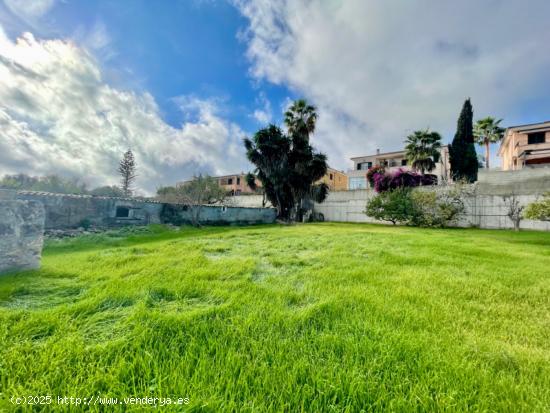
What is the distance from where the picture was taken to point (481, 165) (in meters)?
27.5

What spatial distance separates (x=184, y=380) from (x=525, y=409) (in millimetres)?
1731

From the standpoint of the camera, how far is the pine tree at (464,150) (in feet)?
58.7

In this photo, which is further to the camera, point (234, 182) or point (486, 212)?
point (234, 182)

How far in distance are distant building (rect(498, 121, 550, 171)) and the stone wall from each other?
101 feet

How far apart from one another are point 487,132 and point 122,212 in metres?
35.4

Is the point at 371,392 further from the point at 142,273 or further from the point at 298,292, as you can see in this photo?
the point at 142,273

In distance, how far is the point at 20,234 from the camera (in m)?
3.33

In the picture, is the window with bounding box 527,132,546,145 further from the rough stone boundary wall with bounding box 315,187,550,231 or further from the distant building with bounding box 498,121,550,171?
A: the rough stone boundary wall with bounding box 315,187,550,231

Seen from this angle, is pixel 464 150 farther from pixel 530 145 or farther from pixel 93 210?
pixel 93 210

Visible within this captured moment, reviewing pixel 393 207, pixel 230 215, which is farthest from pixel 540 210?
pixel 230 215

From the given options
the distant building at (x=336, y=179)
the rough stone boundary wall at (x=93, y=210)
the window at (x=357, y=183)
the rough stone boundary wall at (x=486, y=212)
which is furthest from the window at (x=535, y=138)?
the rough stone boundary wall at (x=93, y=210)

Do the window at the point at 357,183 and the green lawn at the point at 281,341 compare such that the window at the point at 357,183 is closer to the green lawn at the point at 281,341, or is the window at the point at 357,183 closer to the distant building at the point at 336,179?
the distant building at the point at 336,179

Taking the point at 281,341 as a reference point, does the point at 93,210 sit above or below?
above

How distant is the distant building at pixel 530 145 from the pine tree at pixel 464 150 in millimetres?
6276
